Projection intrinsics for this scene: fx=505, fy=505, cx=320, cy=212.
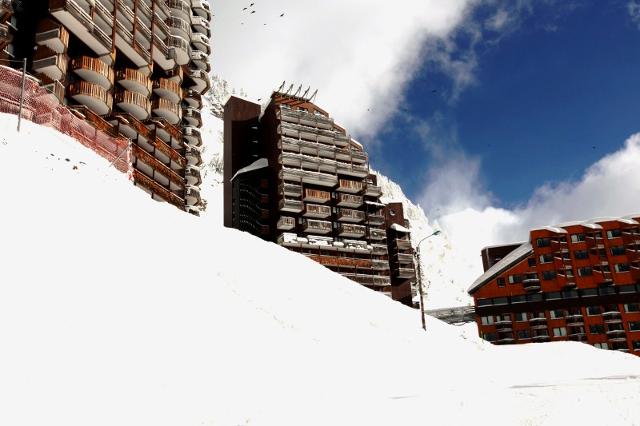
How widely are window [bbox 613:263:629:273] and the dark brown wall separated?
68.5 m

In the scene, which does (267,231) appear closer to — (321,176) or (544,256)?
(321,176)

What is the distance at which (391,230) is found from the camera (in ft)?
356

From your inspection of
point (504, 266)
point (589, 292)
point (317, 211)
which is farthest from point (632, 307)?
point (317, 211)

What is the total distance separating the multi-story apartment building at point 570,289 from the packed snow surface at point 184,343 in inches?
2658

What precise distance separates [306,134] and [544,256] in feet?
160

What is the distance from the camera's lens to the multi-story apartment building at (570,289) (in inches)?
3342

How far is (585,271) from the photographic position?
88938 millimetres

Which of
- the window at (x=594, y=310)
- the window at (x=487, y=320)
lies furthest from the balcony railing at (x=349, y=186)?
the window at (x=594, y=310)

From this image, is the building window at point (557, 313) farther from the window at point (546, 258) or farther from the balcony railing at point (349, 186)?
the balcony railing at point (349, 186)

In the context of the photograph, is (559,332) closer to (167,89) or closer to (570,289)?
(570,289)

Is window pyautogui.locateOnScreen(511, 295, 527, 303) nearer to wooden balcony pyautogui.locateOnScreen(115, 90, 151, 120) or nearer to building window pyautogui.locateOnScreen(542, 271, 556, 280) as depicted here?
building window pyautogui.locateOnScreen(542, 271, 556, 280)

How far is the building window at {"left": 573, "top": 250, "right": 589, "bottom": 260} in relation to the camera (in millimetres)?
90000

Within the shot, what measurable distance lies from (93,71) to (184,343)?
47.0m

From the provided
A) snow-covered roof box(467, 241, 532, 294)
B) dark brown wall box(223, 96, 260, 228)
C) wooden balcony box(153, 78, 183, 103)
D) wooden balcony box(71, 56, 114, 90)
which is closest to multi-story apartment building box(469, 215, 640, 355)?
snow-covered roof box(467, 241, 532, 294)
